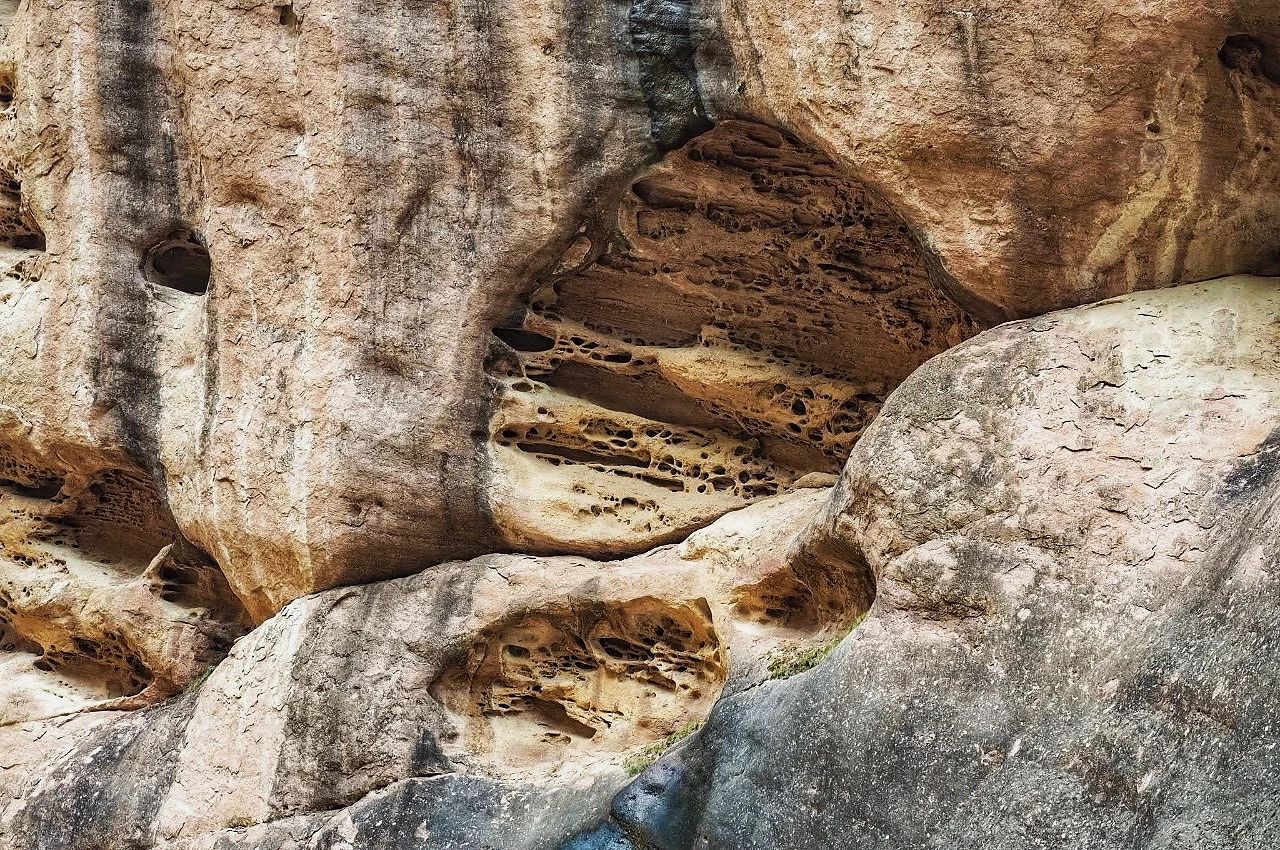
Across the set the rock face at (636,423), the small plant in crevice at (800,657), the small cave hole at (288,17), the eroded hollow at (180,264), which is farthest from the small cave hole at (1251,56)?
the eroded hollow at (180,264)

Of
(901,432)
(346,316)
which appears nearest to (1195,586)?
(901,432)

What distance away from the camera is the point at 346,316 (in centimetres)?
787

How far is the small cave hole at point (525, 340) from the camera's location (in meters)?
8.09

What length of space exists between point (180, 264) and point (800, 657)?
482 cm

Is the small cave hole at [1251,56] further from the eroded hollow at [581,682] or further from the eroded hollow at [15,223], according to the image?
the eroded hollow at [15,223]

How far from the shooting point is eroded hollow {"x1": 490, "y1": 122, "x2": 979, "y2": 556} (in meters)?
7.78

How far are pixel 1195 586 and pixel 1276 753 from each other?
2.43 ft

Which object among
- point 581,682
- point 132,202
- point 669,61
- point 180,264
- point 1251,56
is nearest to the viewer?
point 1251,56

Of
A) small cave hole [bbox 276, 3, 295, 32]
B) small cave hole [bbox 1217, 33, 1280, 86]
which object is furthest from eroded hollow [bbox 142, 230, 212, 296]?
small cave hole [bbox 1217, 33, 1280, 86]

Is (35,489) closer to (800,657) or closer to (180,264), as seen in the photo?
(180,264)

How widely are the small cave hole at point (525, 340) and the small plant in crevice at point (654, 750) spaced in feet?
7.35

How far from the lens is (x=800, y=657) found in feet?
21.2

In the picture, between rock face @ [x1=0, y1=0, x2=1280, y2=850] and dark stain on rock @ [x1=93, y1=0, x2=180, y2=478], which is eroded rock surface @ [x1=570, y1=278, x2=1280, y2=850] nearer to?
rock face @ [x1=0, y1=0, x2=1280, y2=850]

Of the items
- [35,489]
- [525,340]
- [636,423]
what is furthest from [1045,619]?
[35,489]
